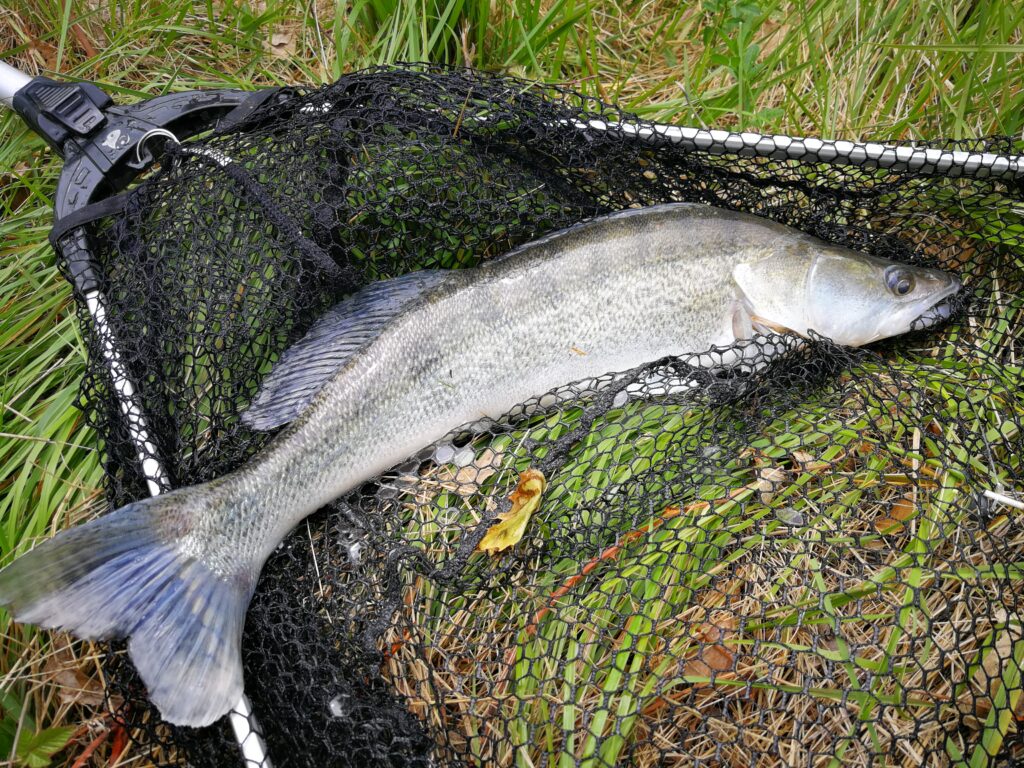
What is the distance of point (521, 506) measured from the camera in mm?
2631

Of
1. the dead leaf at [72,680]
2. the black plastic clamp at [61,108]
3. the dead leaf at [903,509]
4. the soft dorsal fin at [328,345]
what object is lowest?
the dead leaf at [903,509]

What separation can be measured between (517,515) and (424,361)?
67 cm

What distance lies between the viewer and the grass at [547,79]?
2.55 m

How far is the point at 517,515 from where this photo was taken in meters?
2.61

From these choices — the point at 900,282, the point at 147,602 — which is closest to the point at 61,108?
the point at 147,602

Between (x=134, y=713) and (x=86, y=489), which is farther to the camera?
(x=86, y=489)

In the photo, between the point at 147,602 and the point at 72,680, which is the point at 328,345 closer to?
the point at 147,602

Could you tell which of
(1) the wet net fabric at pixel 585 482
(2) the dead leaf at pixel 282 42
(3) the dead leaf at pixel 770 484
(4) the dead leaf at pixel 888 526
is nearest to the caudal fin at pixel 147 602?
(1) the wet net fabric at pixel 585 482

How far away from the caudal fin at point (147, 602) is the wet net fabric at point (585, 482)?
25 centimetres

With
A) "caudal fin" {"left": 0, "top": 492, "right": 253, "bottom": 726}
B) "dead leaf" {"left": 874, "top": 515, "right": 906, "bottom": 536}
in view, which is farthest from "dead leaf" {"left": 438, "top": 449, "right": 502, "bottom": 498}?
"dead leaf" {"left": 874, "top": 515, "right": 906, "bottom": 536}

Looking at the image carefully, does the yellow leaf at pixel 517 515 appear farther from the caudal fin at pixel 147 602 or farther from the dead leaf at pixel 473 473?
the caudal fin at pixel 147 602

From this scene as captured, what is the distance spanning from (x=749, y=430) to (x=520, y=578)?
1.00 m

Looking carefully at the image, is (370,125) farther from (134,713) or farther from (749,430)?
(134,713)

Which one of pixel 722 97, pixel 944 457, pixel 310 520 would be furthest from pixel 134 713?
pixel 722 97
